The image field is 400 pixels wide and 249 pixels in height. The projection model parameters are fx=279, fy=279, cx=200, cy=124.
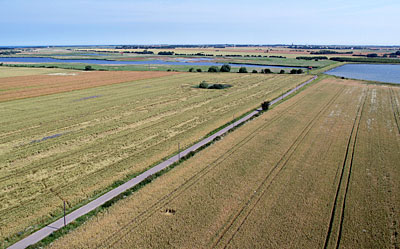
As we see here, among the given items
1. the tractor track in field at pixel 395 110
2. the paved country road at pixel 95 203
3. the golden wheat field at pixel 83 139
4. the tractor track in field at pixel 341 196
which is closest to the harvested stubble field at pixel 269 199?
the tractor track in field at pixel 341 196

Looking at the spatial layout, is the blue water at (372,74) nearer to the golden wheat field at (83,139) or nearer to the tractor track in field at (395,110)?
the tractor track in field at (395,110)

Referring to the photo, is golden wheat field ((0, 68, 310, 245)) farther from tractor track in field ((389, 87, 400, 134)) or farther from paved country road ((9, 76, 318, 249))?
tractor track in field ((389, 87, 400, 134))

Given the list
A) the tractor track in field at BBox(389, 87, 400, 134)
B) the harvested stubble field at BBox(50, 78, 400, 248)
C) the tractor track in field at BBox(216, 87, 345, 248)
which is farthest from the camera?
the tractor track in field at BBox(389, 87, 400, 134)

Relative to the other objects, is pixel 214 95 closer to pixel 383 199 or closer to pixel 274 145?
pixel 274 145

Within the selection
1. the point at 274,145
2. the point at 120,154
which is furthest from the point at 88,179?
the point at 274,145

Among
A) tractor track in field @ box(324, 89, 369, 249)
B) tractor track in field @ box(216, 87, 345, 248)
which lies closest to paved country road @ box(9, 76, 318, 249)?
tractor track in field @ box(216, 87, 345, 248)
